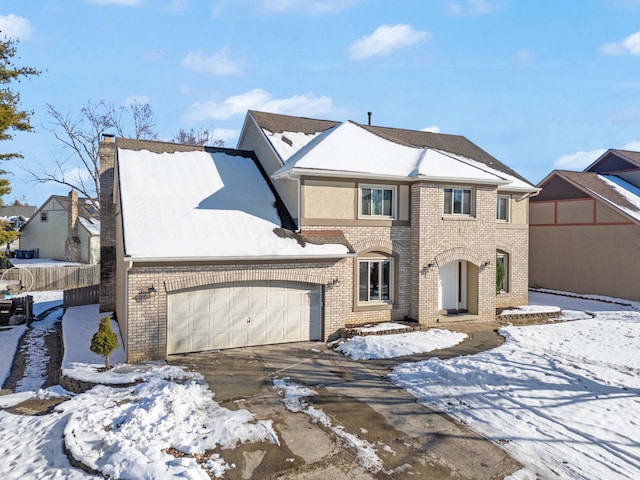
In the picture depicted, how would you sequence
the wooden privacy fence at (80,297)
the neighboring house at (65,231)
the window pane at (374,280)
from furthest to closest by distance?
the neighboring house at (65,231), the wooden privacy fence at (80,297), the window pane at (374,280)

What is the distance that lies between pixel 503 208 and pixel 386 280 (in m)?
7.10

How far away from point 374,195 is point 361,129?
352 cm

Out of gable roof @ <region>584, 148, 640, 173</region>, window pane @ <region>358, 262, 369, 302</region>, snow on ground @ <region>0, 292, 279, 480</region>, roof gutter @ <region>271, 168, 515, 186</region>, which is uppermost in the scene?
gable roof @ <region>584, 148, 640, 173</region>

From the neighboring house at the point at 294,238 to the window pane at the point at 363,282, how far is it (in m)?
0.05

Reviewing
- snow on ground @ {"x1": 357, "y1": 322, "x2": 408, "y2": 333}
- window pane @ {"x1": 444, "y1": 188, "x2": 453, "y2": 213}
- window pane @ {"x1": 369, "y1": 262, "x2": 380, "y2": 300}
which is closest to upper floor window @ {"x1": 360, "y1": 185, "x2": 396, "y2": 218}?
window pane @ {"x1": 369, "y1": 262, "x2": 380, "y2": 300}

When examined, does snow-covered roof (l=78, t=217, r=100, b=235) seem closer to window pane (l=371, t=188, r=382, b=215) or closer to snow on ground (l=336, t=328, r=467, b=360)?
window pane (l=371, t=188, r=382, b=215)

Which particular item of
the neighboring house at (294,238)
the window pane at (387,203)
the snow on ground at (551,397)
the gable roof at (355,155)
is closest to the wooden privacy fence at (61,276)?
the neighboring house at (294,238)

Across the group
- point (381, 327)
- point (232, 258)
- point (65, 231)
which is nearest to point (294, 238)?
point (232, 258)

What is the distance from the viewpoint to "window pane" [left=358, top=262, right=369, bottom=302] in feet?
48.3

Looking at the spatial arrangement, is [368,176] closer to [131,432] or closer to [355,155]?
[355,155]

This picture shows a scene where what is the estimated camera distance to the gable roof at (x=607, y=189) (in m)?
21.2

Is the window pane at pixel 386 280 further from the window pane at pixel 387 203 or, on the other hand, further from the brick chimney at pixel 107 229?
the brick chimney at pixel 107 229

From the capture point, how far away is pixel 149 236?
11.6 meters

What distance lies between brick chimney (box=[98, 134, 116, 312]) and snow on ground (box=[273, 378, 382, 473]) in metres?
11.0
